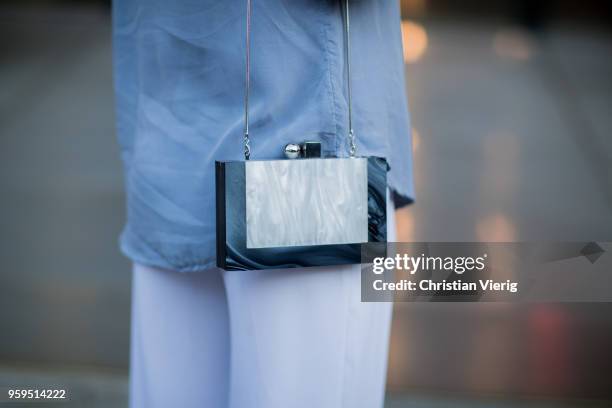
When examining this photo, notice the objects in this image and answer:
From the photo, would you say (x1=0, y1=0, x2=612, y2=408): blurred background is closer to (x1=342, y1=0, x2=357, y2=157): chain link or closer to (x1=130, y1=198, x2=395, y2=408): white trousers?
(x1=130, y1=198, x2=395, y2=408): white trousers

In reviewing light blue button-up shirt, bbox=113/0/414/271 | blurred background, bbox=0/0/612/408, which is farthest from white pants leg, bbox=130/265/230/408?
blurred background, bbox=0/0/612/408

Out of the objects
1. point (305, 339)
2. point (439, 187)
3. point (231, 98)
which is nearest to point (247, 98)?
point (231, 98)

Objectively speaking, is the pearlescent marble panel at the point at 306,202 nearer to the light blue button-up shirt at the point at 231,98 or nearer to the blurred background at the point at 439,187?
the light blue button-up shirt at the point at 231,98

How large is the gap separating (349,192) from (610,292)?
658 millimetres

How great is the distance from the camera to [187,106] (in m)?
0.70

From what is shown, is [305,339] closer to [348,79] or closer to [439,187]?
[348,79]

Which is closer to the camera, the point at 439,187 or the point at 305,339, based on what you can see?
the point at 305,339

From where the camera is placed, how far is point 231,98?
0.68 meters

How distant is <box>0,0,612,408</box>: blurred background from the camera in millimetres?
2297

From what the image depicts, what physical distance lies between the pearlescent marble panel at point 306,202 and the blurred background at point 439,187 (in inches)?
65.6

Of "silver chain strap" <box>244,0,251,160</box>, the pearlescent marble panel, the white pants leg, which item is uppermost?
"silver chain strap" <box>244,0,251,160</box>

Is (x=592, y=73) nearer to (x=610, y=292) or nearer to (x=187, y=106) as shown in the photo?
(x=610, y=292)

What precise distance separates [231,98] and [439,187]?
6.02 ft

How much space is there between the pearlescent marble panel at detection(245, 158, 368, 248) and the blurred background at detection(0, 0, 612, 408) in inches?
65.6
